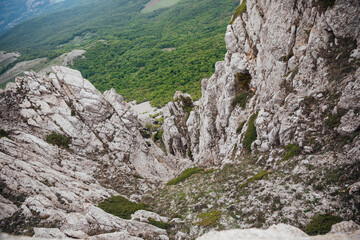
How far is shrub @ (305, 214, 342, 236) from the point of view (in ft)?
42.6

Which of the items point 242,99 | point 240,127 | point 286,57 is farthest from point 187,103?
point 286,57

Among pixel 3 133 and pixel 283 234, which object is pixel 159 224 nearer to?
pixel 283 234

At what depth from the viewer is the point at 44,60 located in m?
199

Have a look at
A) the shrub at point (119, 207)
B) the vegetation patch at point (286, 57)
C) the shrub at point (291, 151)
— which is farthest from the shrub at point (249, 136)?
the shrub at point (119, 207)

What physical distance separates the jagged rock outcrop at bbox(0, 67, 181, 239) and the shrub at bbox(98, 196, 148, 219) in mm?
1110

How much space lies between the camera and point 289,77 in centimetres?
2469

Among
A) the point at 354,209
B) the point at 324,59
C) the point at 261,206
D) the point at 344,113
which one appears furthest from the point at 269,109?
the point at 354,209

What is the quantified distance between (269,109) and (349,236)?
16.6m

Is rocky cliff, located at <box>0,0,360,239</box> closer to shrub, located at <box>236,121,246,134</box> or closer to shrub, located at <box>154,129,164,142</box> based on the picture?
shrub, located at <box>236,121,246,134</box>

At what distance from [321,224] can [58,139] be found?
3365 centimetres

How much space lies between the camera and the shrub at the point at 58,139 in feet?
102

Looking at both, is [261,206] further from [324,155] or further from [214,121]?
[214,121]

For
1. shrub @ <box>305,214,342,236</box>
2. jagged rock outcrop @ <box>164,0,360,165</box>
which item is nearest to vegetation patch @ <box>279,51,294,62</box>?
jagged rock outcrop @ <box>164,0,360,165</box>

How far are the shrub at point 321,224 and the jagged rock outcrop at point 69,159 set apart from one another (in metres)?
11.9
